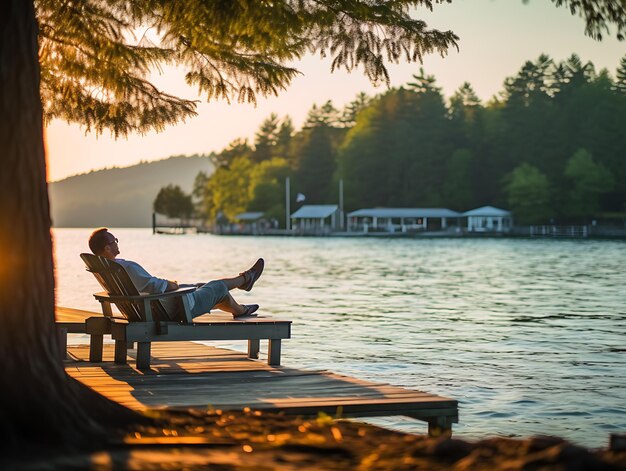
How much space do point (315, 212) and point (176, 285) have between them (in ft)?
412

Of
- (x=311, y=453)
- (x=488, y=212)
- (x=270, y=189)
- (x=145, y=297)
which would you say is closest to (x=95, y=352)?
(x=145, y=297)

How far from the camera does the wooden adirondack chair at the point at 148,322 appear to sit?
8.31 metres

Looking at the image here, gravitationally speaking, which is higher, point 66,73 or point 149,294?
point 66,73

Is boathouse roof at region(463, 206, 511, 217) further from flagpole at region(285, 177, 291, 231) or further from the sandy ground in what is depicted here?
the sandy ground

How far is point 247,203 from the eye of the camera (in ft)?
508

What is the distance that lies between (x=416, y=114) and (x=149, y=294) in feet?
410

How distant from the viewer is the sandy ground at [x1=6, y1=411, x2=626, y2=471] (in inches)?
172

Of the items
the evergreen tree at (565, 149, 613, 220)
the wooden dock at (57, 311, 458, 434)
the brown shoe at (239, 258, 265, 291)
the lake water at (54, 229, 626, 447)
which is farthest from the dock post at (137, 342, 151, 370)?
the evergreen tree at (565, 149, 613, 220)

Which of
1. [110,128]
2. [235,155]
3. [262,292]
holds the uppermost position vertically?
[235,155]

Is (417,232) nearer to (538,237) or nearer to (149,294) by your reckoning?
(538,237)

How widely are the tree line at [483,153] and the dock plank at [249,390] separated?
107297mm

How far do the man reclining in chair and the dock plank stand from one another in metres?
0.48

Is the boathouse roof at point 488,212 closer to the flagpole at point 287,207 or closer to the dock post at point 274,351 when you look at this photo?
the flagpole at point 287,207

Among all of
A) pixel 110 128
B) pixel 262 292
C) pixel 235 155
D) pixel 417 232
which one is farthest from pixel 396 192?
pixel 110 128
